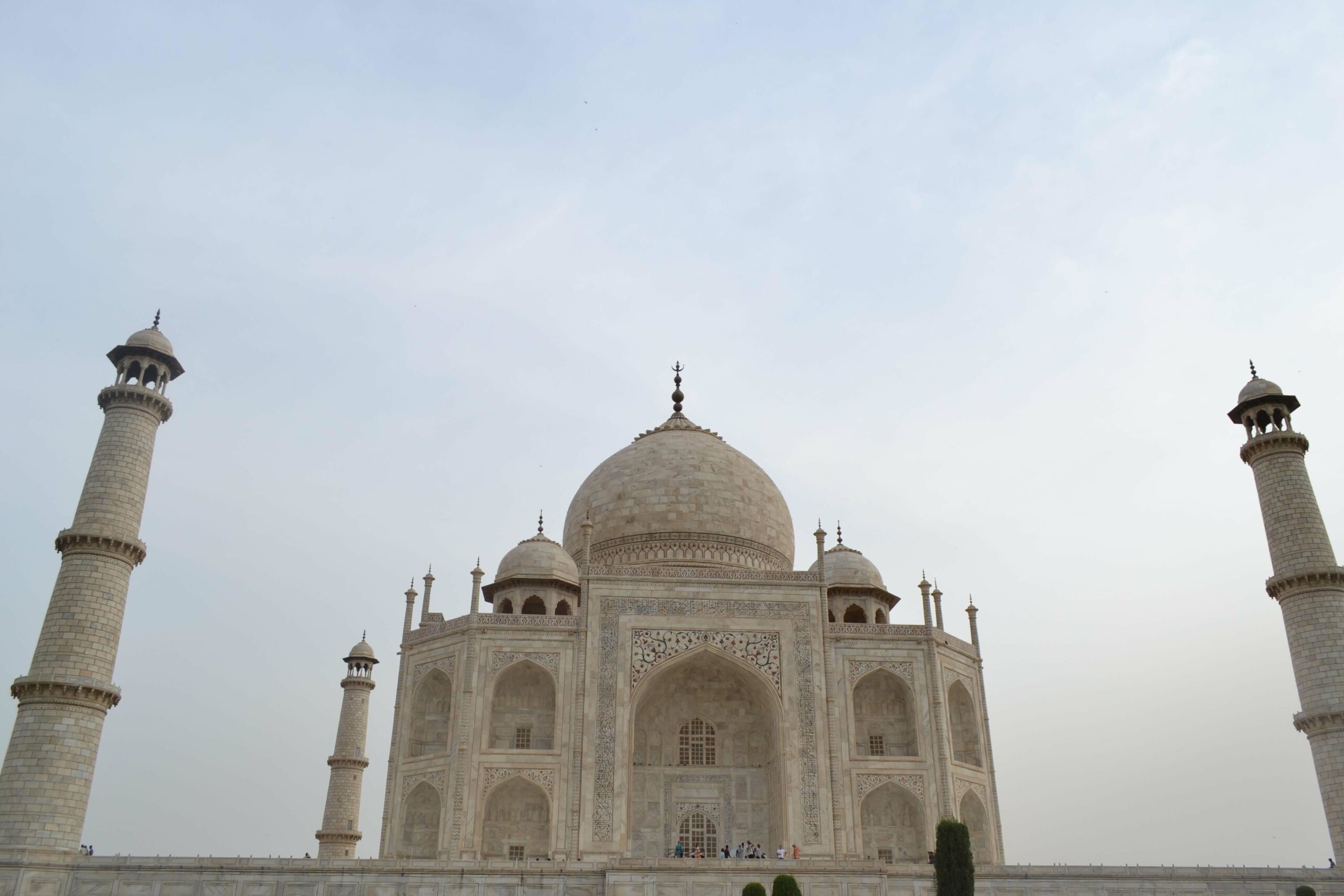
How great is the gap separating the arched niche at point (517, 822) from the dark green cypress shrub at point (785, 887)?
7253mm

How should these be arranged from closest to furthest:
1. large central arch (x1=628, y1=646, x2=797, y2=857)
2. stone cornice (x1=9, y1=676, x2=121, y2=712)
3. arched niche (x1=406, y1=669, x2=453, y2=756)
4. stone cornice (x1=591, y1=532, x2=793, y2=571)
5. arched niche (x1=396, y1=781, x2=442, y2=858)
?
stone cornice (x1=9, y1=676, x2=121, y2=712), arched niche (x1=396, y1=781, x2=442, y2=858), large central arch (x1=628, y1=646, x2=797, y2=857), arched niche (x1=406, y1=669, x2=453, y2=756), stone cornice (x1=591, y1=532, x2=793, y2=571)

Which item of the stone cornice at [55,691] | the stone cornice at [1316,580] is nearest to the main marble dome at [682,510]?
the stone cornice at [1316,580]

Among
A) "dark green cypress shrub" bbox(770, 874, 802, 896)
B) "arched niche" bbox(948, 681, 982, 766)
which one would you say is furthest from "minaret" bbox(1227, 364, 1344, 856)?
"dark green cypress shrub" bbox(770, 874, 802, 896)

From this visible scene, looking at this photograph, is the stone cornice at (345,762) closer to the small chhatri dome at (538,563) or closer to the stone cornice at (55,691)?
the small chhatri dome at (538,563)

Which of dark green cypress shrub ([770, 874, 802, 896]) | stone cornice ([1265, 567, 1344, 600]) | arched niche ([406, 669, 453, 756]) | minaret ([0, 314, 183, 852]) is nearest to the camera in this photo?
dark green cypress shrub ([770, 874, 802, 896])

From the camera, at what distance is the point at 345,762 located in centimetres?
2980

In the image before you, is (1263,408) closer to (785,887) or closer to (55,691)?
(785,887)

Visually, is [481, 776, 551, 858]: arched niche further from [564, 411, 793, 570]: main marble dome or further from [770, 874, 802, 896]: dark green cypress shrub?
[770, 874, 802, 896]: dark green cypress shrub

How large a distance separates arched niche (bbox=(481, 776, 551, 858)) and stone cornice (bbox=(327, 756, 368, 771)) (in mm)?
9825

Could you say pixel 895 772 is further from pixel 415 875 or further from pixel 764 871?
pixel 415 875

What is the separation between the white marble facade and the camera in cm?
2134

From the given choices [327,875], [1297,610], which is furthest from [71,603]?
[1297,610]

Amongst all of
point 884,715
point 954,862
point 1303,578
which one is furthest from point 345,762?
point 1303,578

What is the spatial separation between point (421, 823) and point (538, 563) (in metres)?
6.18
